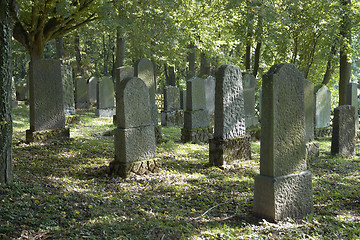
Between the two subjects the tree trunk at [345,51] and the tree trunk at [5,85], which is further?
the tree trunk at [345,51]

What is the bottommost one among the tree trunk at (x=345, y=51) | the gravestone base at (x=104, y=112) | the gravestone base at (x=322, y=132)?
the gravestone base at (x=322, y=132)

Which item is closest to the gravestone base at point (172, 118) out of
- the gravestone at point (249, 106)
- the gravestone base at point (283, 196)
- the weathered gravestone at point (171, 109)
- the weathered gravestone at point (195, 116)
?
the weathered gravestone at point (171, 109)

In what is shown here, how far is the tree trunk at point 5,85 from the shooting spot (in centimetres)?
521

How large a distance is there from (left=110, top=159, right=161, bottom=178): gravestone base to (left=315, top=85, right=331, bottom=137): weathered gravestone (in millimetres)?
8346

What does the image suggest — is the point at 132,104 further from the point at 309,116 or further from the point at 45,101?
the point at 309,116

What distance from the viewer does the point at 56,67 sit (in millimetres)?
9312

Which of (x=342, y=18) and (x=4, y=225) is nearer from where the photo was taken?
(x=4, y=225)

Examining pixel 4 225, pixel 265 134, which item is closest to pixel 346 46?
pixel 265 134

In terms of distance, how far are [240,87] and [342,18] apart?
8.34 meters

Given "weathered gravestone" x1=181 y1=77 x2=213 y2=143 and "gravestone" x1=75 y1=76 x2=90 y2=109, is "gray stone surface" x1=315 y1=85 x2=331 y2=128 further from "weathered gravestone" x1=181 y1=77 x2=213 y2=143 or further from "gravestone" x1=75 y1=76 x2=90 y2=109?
"gravestone" x1=75 y1=76 x2=90 y2=109

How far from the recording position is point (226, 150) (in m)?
8.00

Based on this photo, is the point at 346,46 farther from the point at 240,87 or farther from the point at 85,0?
the point at 85,0

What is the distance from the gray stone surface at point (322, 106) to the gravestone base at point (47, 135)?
921cm

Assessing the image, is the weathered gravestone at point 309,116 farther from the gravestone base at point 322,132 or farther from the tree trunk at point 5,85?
the tree trunk at point 5,85
